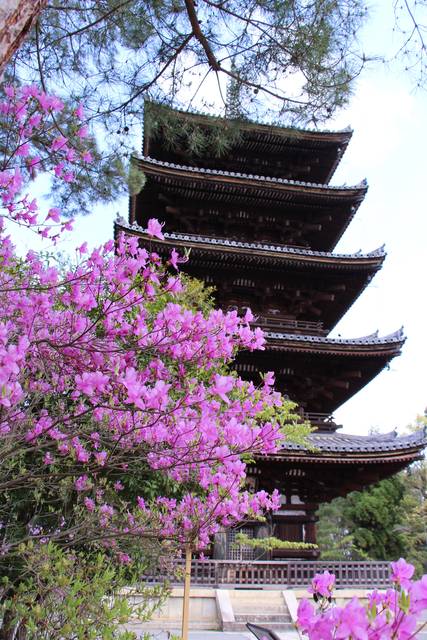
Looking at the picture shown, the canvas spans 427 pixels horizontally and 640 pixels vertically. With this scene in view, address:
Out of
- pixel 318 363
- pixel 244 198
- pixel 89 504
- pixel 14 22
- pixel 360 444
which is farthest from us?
pixel 244 198

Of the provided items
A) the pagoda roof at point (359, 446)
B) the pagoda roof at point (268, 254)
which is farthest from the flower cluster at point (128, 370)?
the pagoda roof at point (268, 254)

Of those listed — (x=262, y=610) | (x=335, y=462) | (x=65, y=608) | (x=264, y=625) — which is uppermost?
(x=335, y=462)

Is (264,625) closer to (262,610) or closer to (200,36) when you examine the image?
(262,610)

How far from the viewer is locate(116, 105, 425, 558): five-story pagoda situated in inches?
405

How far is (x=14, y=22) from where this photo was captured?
167cm

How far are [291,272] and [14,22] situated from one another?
1058 centimetres

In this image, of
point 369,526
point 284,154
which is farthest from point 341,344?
point 369,526

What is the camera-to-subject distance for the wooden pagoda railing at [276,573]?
9.28 meters

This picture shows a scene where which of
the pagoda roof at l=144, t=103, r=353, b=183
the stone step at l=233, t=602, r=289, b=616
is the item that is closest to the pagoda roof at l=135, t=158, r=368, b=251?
the pagoda roof at l=144, t=103, r=353, b=183

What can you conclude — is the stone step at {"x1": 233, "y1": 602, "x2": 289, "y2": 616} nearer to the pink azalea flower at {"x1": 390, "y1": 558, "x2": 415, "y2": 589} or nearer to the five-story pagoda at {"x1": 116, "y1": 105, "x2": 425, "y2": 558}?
the five-story pagoda at {"x1": 116, "y1": 105, "x2": 425, "y2": 558}

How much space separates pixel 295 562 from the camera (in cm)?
956

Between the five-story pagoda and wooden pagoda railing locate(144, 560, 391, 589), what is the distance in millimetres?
441

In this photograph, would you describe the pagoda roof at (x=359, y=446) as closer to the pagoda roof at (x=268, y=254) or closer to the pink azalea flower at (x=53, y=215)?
the pagoda roof at (x=268, y=254)

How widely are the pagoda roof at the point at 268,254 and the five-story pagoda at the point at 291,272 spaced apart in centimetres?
3
